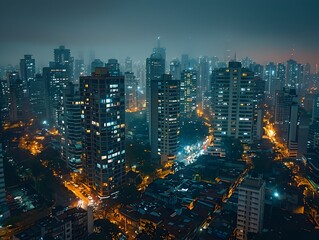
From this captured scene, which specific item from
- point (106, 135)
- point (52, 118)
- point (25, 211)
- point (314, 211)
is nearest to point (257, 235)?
point (314, 211)

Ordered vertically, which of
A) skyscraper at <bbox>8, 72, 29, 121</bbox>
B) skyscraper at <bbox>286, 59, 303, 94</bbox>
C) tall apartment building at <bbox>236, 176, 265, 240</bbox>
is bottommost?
tall apartment building at <bbox>236, 176, 265, 240</bbox>

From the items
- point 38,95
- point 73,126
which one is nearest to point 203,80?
point 38,95

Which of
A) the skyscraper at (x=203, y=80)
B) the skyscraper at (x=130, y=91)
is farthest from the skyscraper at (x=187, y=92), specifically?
the skyscraper at (x=203, y=80)

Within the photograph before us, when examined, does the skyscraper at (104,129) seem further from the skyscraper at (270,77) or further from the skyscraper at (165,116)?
the skyscraper at (270,77)

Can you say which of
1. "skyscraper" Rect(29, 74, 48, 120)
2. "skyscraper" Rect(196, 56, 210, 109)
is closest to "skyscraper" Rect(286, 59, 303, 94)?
"skyscraper" Rect(196, 56, 210, 109)

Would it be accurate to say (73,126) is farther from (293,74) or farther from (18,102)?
(293,74)

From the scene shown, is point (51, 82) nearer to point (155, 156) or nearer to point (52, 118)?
point (52, 118)

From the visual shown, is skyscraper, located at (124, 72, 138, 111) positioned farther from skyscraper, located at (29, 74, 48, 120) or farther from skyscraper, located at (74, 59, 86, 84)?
skyscraper, located at (74, 59, 86, 84)
